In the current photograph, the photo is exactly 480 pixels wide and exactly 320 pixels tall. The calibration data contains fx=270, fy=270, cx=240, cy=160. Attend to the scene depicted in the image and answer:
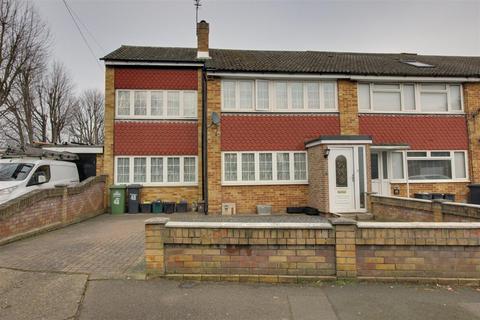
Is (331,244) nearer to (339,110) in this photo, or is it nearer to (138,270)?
(138,270)

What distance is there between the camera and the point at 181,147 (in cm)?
1245

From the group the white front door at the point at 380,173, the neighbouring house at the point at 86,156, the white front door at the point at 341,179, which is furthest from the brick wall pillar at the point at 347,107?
the neighbouring house at the point at 86,156

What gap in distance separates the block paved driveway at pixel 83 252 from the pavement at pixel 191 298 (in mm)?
39

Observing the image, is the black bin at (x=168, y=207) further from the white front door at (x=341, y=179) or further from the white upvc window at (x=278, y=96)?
the white front door at (x=341, y=179)

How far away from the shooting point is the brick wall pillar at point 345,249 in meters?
4.00

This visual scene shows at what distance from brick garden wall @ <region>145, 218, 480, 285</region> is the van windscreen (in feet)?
24.4

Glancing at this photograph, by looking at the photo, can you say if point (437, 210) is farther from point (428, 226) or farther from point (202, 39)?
point (202, 39)

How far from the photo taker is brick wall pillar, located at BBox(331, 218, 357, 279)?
4004 millimetres

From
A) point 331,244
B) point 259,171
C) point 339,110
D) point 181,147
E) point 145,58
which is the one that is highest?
point 145,58

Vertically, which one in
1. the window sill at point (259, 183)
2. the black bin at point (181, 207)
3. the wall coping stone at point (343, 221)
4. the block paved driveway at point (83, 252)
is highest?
the window sill at point (259, 183)

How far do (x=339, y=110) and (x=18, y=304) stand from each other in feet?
38.4

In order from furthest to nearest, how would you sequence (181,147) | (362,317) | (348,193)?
(181,147) < (348,193) < (362,317)

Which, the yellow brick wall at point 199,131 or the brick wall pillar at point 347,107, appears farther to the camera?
the yellow brick wall at point 199,131

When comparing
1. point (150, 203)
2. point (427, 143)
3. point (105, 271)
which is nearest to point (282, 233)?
point (105, 271)
